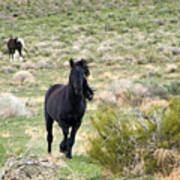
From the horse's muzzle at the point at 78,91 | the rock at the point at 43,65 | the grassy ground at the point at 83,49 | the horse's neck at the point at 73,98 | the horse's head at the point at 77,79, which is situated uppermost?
the horse's head at the point at 77,79

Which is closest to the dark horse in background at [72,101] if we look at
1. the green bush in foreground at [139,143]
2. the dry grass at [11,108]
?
the green bush in foreground at [139,143]

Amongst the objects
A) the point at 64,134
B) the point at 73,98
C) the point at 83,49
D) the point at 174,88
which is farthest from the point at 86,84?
the point at 83,49

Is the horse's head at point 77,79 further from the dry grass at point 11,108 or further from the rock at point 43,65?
the rock at point 43,65

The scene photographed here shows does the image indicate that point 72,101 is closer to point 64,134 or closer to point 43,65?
point 64,134

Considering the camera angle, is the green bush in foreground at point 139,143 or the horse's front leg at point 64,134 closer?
the green bush in foreground at point 139,143

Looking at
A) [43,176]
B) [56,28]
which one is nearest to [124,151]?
[43,176]

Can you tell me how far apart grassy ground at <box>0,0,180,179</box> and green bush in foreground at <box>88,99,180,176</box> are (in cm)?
44

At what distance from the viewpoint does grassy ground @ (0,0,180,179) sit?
10156 millimetres

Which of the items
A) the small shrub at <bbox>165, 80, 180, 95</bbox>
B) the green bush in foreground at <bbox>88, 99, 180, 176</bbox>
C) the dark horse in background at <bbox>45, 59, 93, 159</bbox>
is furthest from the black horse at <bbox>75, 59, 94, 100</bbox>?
the small shrub at <bbox>165, 80, 180, 95</bbox>

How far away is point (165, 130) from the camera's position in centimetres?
582

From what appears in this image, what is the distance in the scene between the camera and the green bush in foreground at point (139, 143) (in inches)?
226

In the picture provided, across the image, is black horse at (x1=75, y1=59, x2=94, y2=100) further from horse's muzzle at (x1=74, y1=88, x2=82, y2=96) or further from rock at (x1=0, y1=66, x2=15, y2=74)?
rock at (x1=0, y1=66, x2=15, y2=74)

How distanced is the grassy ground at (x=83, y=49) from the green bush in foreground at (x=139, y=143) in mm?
439

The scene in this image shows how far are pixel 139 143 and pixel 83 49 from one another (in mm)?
34618
